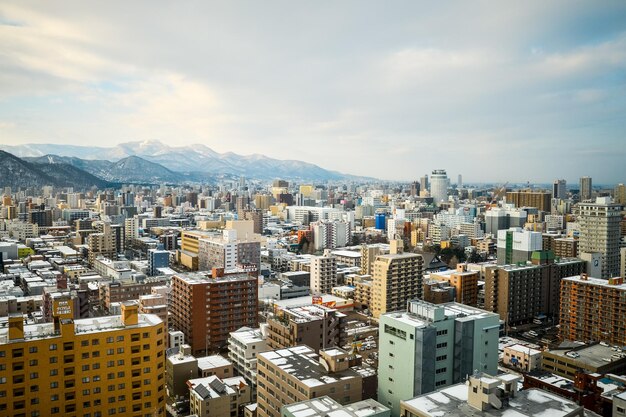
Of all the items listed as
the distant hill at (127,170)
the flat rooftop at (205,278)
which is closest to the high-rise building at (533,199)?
the flat rooftop at (205,278)

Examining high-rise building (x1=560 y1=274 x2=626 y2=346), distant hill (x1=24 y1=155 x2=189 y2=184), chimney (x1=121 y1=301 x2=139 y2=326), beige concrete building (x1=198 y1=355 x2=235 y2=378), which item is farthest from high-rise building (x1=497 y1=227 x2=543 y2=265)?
distant hill (x1=24 y1=155 x2=189 y2=184)

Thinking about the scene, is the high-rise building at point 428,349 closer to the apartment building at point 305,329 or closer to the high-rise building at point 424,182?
the apartment building at point 305,329

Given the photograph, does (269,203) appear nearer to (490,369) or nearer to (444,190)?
(444,190)

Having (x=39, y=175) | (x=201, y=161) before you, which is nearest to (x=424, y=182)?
(x=39, y=175)

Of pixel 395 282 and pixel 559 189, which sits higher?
pixel 559 189

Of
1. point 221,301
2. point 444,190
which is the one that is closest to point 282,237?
point 221,301

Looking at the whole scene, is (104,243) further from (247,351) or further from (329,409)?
(329,409)

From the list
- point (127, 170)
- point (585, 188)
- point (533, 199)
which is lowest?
point (533, 199)
